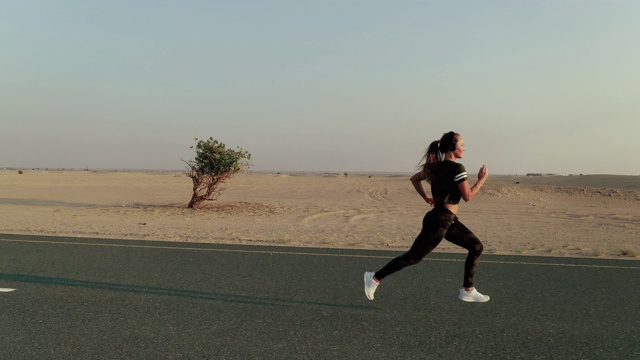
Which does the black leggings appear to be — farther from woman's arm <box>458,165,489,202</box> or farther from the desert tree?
the desert tree

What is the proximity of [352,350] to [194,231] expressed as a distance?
443 inches

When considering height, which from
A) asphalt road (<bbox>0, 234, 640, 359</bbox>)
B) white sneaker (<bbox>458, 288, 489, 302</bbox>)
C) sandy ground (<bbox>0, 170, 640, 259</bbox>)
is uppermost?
white sneaker (<bbox>458, 288, 489, 302</bbox>)

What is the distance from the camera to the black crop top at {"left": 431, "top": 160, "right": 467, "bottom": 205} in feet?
18.2

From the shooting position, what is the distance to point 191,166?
22.2 meters

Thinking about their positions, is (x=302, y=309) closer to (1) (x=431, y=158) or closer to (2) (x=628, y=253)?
(1) (x=431, y=158)

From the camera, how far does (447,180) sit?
561 centimetres

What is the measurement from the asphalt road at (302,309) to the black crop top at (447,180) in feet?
3.95

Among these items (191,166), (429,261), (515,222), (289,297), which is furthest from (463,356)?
(191,166)

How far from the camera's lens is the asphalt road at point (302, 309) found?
4422mm

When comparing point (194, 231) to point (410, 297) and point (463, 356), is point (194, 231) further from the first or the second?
point (463, 356)

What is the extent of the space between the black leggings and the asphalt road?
1.59 feet

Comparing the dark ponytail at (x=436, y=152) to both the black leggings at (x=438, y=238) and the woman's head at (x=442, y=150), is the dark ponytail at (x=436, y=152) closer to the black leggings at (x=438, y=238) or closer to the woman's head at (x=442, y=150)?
the woman's head at (x=442, y=150)

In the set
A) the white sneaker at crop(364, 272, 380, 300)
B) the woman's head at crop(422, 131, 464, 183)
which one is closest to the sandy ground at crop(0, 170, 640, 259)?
Result: the white sneaker at crop(364, 272, 380, 300)

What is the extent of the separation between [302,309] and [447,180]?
205 cm
